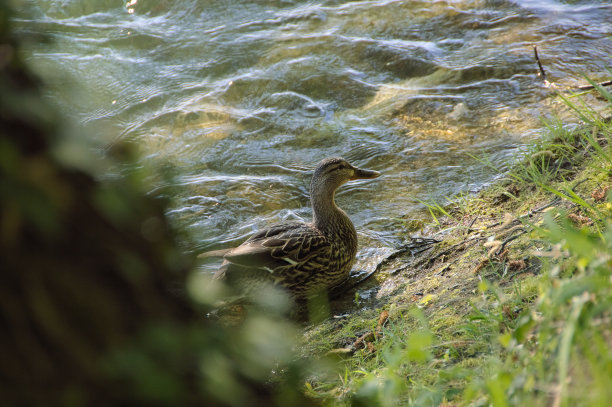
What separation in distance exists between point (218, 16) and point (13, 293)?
870cm

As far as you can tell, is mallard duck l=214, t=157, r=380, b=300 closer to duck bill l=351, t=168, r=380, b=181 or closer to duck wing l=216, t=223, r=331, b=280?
duck wing l=216, t=223, r=331, b=280

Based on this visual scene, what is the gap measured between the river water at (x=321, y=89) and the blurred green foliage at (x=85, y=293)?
329 cm

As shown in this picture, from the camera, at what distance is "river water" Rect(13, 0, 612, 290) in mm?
5852

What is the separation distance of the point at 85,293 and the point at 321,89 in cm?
649

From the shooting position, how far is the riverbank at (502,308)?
1.72 m

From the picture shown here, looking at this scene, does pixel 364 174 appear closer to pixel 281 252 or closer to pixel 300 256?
pixel 300 256

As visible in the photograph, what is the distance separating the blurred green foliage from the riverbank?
479mm

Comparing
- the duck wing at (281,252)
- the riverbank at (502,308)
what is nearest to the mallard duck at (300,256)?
the duck wing at (281,252)

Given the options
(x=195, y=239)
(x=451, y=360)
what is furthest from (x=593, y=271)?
(x=195, y=239)

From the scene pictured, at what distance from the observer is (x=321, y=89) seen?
296 inches

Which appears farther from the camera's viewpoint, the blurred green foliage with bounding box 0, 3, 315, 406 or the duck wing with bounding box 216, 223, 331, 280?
the duck wing with bounding box 216, 223, 331, 280

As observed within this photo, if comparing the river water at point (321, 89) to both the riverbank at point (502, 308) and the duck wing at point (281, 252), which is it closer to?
the duck wing at point (281, 252)

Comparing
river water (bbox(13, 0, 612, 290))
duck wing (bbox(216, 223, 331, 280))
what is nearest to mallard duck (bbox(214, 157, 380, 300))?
duck wing (bbox(216, 223, 331, 280))

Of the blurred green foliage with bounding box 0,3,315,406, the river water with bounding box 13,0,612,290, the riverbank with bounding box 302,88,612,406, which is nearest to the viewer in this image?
the blurred green foliage with bounding box 0,3,315,406
